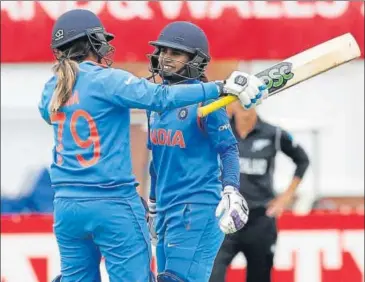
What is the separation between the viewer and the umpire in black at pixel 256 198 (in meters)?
7.38

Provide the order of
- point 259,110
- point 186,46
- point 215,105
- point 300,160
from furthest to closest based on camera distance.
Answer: point 259,110 → point 300,160 → point 186,46 → point 215,105

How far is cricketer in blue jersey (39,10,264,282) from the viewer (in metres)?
5.20

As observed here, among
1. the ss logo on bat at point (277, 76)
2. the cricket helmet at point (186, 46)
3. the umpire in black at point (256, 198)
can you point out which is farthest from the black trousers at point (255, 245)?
the ss logo on bat at point (277, 76)

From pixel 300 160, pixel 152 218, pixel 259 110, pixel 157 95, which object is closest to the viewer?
pixel 157 95

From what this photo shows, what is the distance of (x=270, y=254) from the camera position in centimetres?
747

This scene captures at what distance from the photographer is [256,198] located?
24.3ft

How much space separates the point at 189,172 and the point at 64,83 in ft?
2.84

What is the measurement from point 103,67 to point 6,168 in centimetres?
593

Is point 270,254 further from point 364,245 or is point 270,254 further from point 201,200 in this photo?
point 201,200

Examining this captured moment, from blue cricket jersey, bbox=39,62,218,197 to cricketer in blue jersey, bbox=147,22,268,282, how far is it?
0.47m

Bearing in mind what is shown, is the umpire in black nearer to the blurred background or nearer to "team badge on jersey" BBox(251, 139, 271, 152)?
"team badge on jersey" BBox(251, 139, 271, 152)

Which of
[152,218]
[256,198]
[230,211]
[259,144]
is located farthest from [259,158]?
[230,211]

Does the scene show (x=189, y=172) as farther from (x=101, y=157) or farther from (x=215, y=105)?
(x=101, y=157)

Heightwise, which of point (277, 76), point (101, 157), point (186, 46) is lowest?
point (101, 157)
